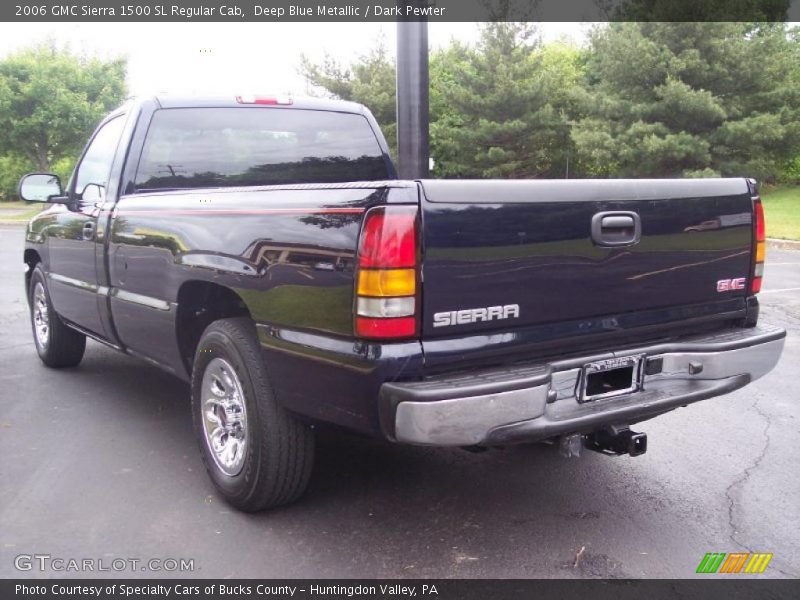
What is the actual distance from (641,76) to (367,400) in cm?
2452

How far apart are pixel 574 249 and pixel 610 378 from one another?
56 centimetres

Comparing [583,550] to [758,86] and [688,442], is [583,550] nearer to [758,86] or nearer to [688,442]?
[688,442]

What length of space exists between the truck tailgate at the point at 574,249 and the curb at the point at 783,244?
13864mm

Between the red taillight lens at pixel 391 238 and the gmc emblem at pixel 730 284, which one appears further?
the gmc emblem at pixel 730 284

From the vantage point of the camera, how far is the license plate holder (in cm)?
295

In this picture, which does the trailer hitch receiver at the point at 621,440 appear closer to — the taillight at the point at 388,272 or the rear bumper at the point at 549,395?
the rear bumper at the point at 549,395

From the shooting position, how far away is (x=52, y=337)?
18.9 feet

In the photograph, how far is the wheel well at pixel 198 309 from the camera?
361cm

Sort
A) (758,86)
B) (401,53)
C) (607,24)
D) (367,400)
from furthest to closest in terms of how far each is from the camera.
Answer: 1. (607,24)
2. (758,86)
3. (401,53)
4. (367,400)

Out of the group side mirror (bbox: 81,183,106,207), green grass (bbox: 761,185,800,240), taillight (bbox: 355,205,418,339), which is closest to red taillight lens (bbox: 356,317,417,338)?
taillight (bbox: 355,205,418,339)

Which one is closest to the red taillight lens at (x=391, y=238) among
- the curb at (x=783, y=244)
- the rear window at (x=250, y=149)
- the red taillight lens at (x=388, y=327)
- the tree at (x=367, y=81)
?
the red taillight lens at (x=388, y=327)

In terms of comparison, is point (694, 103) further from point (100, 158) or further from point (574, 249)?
point (574, 249)

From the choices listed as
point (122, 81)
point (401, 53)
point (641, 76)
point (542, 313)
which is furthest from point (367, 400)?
point (122, 81)

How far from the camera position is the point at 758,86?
24031 mm
